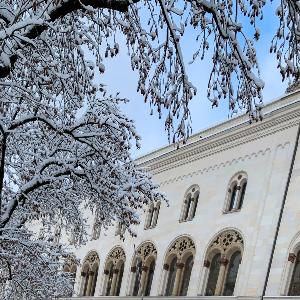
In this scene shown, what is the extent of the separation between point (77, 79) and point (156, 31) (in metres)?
1.23

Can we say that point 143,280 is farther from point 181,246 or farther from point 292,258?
point 292,258

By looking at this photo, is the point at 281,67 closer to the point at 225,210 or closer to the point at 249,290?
the point at 249,290

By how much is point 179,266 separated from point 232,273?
122 inches

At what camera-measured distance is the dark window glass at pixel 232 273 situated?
70.5 feet

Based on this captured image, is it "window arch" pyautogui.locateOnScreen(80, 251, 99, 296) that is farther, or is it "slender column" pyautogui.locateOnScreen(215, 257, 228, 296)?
"window arch" pyautogui.locateOnScreen(80, 251, 99, 296)

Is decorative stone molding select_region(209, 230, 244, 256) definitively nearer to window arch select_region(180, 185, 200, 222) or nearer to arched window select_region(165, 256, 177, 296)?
window arch select_region(180, 185, 200, 222)

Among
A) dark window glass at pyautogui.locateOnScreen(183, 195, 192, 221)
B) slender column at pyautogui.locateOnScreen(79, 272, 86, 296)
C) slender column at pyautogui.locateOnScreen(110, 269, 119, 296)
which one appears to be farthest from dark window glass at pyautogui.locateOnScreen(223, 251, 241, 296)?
slender column at pyautogui.locateOnScreen(79, 272, 86, 296)

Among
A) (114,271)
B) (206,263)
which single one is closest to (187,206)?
(206,263)

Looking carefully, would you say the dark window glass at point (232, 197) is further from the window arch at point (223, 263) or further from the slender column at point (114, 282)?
the slender column at point (114, 282)

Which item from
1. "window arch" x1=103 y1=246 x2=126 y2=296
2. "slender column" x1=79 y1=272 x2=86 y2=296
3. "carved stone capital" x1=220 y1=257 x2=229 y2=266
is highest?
"carved stone capital" x1=220 y1=257 x2=229 y2=266

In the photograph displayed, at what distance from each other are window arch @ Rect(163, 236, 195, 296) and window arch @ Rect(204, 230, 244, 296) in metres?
1.21

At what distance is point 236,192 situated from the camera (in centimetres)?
2286

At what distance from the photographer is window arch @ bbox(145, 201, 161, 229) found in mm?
27391

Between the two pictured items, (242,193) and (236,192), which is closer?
(242,193)
